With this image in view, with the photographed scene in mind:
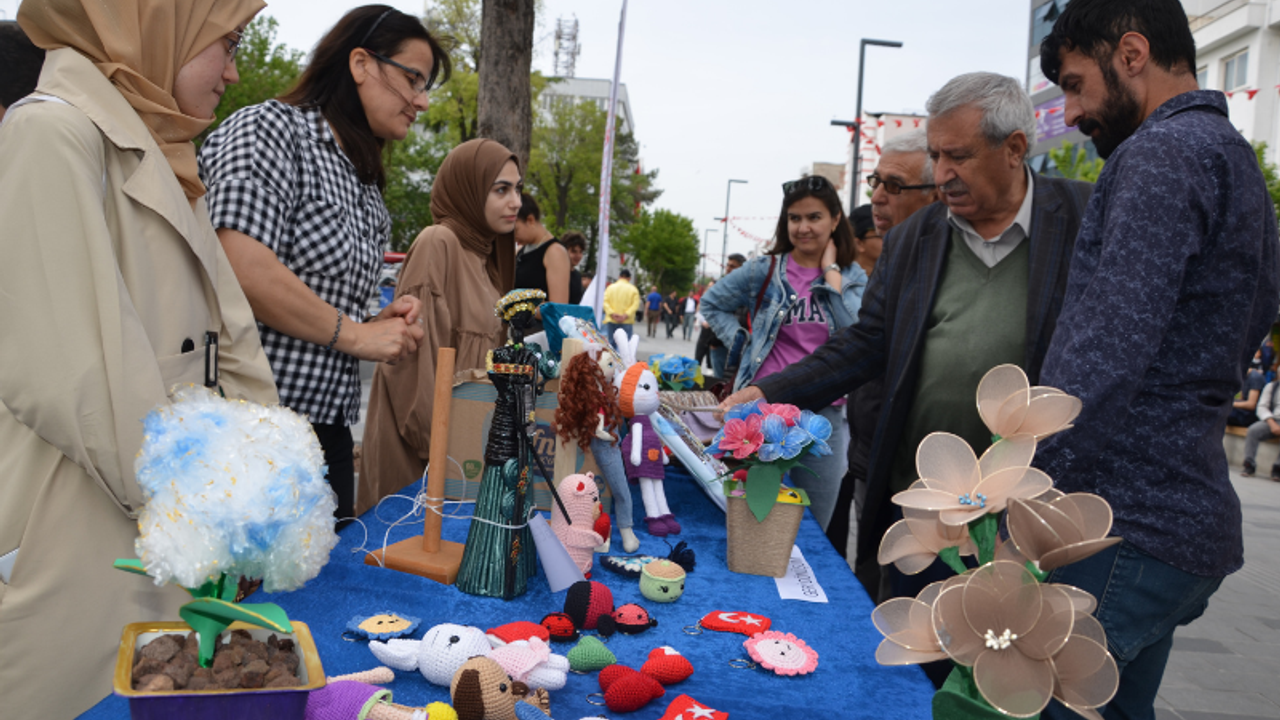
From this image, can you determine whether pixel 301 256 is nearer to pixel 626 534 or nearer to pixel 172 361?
pixel 172 361

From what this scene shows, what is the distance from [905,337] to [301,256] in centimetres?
171

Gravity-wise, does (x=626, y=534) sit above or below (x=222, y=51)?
below

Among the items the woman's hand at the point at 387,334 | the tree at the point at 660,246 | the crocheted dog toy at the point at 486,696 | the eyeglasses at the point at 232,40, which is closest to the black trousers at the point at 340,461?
the woman's hand at the point at 387,334

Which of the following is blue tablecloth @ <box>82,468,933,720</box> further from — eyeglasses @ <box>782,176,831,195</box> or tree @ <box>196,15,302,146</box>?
tree @ <box>196,15,302,146</box>

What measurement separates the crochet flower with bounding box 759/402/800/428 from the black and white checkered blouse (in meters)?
1.14

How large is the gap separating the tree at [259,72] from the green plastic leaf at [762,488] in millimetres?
20711

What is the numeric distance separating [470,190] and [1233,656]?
14.1 ft

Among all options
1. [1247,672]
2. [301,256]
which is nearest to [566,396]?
[301,256]

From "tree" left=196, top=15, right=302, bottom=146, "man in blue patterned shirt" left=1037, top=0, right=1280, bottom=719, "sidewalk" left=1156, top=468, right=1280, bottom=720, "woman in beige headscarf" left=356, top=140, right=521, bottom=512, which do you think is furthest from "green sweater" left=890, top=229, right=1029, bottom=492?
"tree" left=196, top=15, right=302, bottom=146

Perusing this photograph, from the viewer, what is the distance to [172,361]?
1.31 metres

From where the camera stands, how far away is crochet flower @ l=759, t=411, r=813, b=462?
196 centimetres

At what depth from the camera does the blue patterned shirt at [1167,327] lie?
1272 millimetres

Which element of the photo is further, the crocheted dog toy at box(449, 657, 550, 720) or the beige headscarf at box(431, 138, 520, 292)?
the beige headscarf at box(431, 138, 520, 292)

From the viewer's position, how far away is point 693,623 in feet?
5.49
